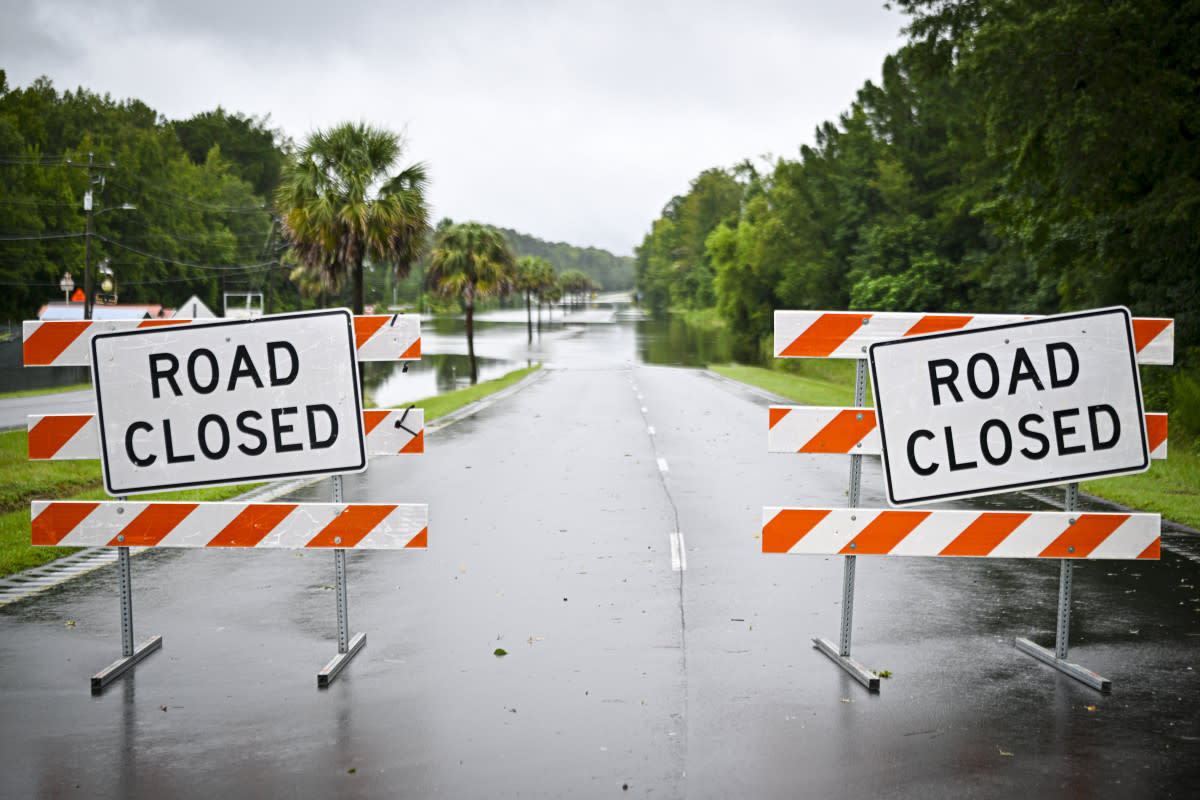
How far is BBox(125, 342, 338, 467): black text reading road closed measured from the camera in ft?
19.5

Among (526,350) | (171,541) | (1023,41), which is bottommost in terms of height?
(526,350)

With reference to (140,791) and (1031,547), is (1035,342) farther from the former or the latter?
(140,791)

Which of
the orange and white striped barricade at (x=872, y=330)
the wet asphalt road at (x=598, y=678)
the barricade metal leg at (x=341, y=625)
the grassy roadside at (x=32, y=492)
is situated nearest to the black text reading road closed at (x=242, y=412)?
the barricade metal leg at (x=341, y=625)

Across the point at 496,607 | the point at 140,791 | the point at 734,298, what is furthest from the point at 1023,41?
the point at 734,298

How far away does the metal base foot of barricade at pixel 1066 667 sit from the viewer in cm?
562

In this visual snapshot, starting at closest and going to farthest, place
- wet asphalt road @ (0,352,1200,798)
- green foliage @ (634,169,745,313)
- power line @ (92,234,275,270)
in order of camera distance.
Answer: wet asphalt road @ (0,352,1200,798)
power line @ (92,234,275,270)
green foliage @ (634,169,745,313)

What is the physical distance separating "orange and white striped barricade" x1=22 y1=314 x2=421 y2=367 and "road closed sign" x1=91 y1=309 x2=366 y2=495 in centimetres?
15

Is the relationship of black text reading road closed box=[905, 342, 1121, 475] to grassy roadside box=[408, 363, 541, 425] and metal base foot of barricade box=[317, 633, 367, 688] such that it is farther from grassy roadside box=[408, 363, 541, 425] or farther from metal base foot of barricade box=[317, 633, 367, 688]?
grassy roadside box=[408, 363, 541, 425]

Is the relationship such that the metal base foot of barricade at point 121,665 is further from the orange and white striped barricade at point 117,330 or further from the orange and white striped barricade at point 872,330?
the orange and white striped barricade at point 872,330

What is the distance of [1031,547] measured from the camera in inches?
233

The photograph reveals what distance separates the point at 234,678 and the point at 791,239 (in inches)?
2832

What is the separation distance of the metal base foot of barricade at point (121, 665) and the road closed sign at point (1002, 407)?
4.73 meters

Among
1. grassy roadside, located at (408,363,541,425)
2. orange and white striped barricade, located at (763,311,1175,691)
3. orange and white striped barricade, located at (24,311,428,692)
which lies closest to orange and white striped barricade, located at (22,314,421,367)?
orange and white striped barricade, located at (24,311,428,692)

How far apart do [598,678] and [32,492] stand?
378 inches
